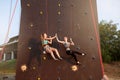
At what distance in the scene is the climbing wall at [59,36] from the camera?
5.04 meters

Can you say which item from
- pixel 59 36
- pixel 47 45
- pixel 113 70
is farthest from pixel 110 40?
pixel 47 45

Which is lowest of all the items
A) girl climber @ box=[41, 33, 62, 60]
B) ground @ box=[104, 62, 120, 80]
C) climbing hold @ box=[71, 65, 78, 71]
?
ground @ box=[104, 62, 120, 80]

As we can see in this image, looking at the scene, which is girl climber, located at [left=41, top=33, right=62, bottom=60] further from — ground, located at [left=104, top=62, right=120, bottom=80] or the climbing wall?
ground, located at [left=104, top=62, right=120, bottom=80]

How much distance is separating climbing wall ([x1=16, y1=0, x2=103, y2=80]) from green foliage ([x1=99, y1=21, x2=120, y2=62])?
824cm

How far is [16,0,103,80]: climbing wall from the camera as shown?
504cm

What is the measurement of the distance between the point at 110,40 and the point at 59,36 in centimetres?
910

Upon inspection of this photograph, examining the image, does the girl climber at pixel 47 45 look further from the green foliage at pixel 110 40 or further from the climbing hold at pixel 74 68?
the green foliage at pixel 110 40

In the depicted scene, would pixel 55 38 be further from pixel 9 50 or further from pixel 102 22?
pixel 9 50

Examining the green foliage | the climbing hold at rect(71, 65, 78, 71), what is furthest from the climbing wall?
the green foliage

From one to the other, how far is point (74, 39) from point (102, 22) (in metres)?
9.47

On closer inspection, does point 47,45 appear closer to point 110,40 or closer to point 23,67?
point 23,67

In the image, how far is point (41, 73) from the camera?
5.05m

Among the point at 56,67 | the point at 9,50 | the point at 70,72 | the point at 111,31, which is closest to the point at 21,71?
the point at 56,67

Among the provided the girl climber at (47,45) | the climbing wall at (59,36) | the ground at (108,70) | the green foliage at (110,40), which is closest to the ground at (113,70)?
the ground at (108,70)
